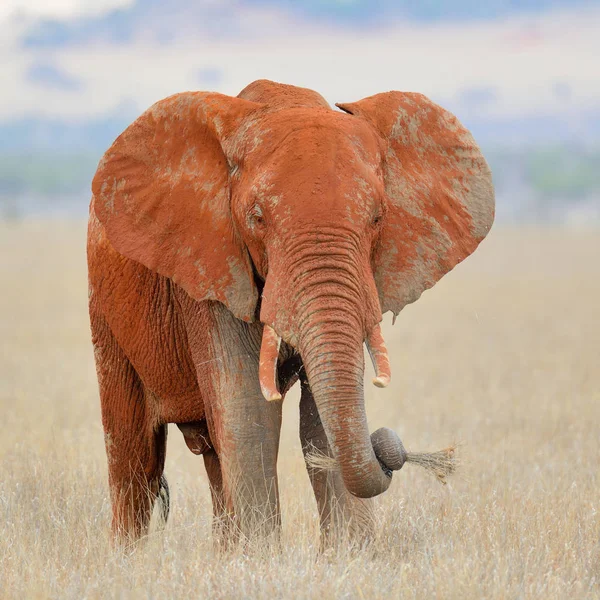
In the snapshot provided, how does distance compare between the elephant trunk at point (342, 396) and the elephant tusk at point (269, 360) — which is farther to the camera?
the elephant tusk at point (269, 360)

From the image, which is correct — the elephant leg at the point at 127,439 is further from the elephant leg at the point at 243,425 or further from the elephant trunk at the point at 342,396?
the elephant trunk at the point at 342,396

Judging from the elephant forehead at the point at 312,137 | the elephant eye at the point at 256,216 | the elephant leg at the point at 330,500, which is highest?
the elephant forehead at the point at 312,137

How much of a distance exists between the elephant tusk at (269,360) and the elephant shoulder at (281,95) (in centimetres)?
109

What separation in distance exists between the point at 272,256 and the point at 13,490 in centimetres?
317

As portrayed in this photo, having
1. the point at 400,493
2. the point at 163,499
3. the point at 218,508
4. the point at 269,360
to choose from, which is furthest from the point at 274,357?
the point at 400,493

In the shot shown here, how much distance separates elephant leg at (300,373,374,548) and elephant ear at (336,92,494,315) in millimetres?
760

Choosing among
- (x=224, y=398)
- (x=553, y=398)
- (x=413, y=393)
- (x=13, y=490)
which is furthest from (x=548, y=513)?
(x=413, y=393)

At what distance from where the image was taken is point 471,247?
5867 millimetres

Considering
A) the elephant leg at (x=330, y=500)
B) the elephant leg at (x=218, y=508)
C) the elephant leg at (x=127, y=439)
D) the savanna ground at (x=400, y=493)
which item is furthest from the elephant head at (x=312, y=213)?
the elephant leg at (x=127, y=439)

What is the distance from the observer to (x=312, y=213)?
4.98 meters

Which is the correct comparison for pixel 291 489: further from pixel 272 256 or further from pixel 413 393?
pixel 413 393

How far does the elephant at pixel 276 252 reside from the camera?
4.93 metres

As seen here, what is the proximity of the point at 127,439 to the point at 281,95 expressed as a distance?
234 centimetres

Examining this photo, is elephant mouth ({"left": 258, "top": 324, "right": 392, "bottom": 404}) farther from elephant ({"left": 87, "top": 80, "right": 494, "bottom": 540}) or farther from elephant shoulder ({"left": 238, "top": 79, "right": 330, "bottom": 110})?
elephant shoulder ({"left": 238, "top": 79, "right": 330, "bottom": 110})
